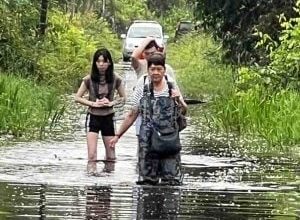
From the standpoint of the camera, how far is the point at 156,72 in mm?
10250

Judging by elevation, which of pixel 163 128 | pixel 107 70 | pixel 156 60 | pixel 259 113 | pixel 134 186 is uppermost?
pixel 156 60

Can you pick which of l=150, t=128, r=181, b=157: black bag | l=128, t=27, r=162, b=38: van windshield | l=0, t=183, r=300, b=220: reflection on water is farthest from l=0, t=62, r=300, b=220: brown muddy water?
l=128, t=27, r=162, b=38: van windshield

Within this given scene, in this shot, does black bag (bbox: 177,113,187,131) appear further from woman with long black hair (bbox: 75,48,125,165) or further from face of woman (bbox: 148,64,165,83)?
woman with long black hair (bbox: 75,48,125,165)

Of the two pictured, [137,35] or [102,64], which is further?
[137,35]

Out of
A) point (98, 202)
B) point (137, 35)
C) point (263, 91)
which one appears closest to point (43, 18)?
point (263, 91)

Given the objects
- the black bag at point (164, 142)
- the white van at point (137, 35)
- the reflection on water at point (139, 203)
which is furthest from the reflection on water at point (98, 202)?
the white van at point (137, 35)

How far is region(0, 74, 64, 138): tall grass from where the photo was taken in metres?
15.7

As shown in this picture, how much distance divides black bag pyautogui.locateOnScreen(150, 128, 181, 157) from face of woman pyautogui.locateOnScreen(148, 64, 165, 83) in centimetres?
53

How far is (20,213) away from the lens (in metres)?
8.41

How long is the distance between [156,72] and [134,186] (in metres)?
1.20

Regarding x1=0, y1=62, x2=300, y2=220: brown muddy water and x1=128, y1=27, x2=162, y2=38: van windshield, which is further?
x1=128, y1=27, x2=162, y2=38: van windshield

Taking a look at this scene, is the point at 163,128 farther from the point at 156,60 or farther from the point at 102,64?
the point at 102,64

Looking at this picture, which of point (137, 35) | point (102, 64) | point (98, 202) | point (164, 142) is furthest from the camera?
point (137, 35)

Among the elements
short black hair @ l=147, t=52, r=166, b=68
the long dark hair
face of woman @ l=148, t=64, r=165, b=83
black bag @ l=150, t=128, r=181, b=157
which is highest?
short black hair @ l=147, t=52, r=166, b=68
